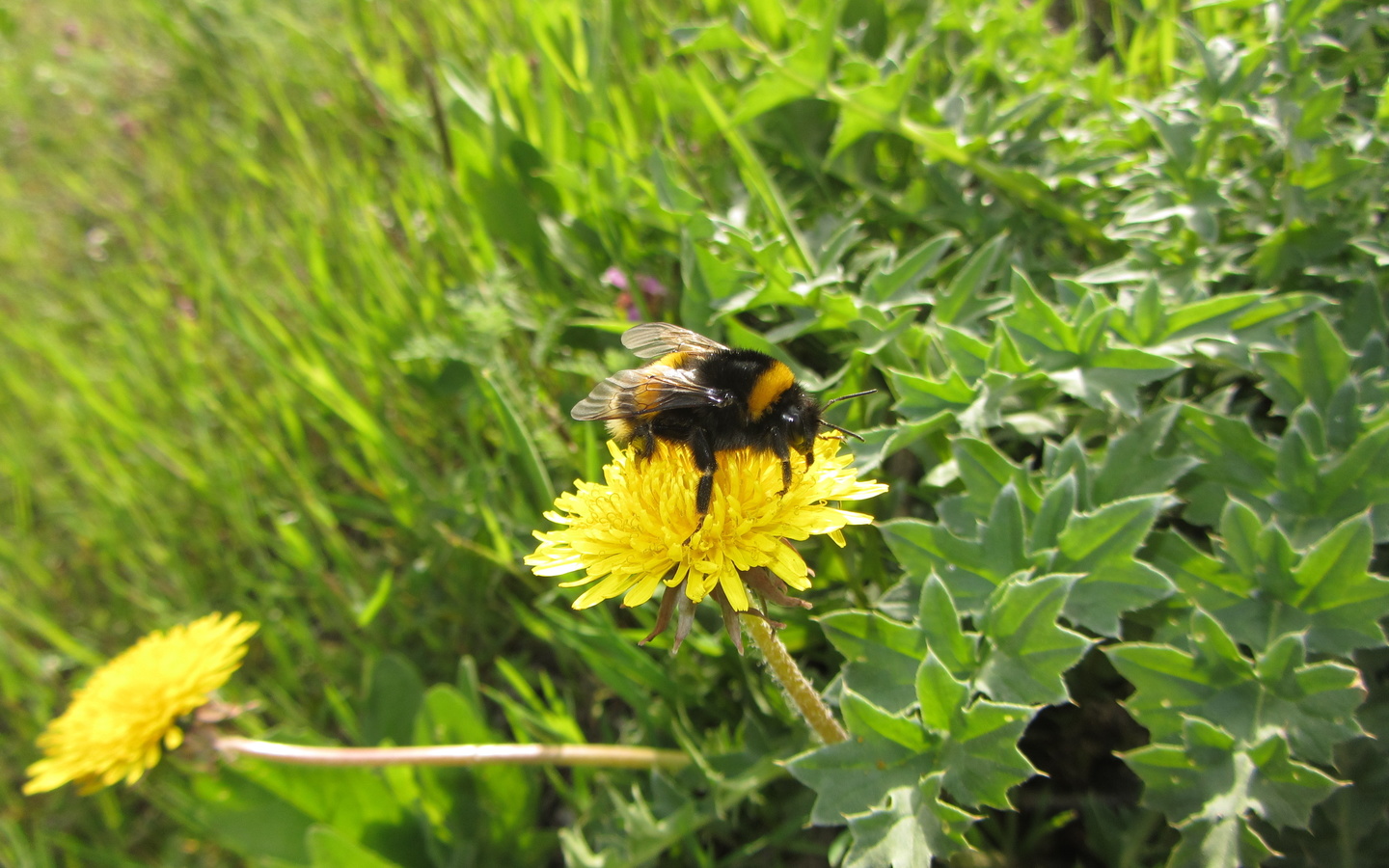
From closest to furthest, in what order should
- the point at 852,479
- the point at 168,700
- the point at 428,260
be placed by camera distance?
the point at 852,479, the point at 168,700, the point at 428,260

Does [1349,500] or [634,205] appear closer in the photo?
[1349,500]

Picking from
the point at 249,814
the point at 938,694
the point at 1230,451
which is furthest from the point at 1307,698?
the point at 249,814

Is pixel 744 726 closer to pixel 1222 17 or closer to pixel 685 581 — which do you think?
pixel 685 581

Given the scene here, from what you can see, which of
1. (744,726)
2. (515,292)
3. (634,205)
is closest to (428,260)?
(515,292)

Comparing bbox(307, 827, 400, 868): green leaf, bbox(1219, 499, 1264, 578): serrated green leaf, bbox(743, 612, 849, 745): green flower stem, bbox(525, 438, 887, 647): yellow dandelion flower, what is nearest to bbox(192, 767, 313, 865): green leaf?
bbox(307, 827, 400, 868): green leaf

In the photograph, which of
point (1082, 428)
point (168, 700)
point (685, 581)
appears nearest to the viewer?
point (685, 581)

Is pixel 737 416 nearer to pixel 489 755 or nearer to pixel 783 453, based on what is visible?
pixel 783 453

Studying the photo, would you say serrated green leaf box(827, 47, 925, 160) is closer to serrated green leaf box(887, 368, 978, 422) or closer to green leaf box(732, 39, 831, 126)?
green leaf box(732, 39, 831, 126)
